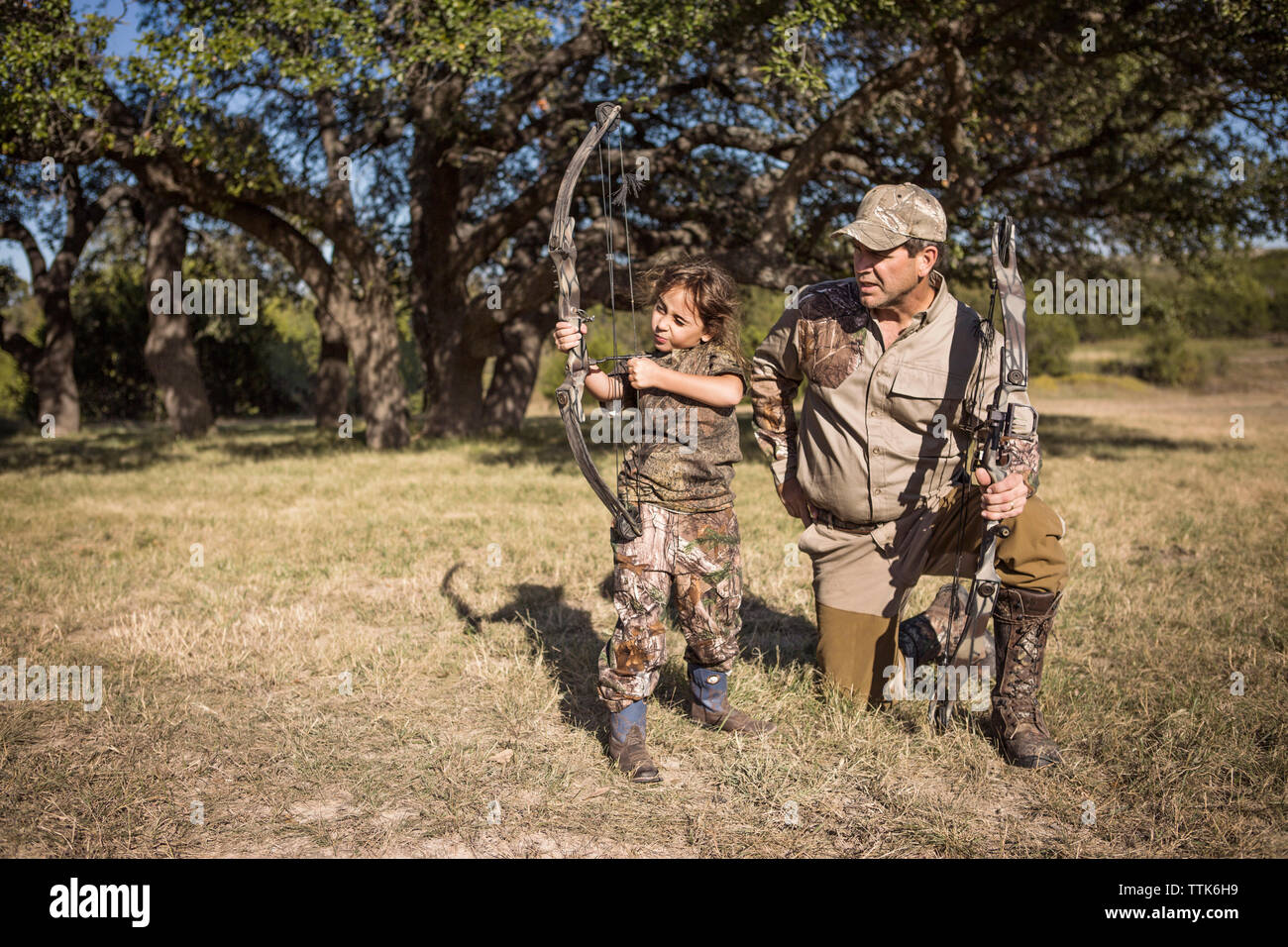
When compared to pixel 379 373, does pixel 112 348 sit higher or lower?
higher

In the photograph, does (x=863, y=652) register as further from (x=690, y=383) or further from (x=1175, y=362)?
(x=1175, y=362)

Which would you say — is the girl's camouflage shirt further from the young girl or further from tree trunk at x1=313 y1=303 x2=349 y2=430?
tree trunk at x1=313 y1=303 x2=349 y2=430

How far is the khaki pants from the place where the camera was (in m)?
4.13

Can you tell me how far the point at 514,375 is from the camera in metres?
19.1

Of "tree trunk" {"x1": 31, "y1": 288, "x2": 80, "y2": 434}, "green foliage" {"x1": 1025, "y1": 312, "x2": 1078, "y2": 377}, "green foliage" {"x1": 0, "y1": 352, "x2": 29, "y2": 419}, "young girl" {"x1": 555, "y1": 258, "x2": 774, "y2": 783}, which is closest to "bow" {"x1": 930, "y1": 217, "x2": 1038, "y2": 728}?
"young girl" {"x1": 555, "y1": 258, "x2": 774, "y2": 783}

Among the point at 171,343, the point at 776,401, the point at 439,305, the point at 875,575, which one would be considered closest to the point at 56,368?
the point at 171,343

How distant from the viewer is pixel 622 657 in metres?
3.68

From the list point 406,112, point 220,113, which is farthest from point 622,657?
point 406,112

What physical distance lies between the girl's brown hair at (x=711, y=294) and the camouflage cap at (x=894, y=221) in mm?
478

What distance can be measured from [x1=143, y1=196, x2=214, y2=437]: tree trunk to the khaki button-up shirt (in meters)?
16.6

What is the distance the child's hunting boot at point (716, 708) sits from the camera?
4031mm

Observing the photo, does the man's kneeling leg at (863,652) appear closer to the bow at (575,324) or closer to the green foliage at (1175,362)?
the bow at (575,324)

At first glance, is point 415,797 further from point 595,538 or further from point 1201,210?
point 1201,210

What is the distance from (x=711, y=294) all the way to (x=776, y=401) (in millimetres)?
820
